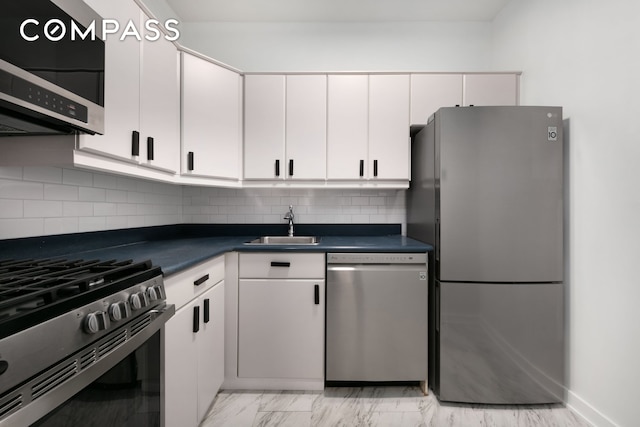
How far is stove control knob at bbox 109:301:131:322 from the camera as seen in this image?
34.0 inches

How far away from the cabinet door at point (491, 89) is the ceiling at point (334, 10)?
683 mm

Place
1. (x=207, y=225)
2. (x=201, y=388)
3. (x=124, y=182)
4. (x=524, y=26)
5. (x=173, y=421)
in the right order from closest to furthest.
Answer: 1. (x=173, y=421)
2. (x=201, y=388)
3. (x=124, y=182)
4. (x=524, y=26)
5. (x=207, y=225)

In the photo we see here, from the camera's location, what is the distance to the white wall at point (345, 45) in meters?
2.71

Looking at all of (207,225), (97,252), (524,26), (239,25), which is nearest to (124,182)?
(97,252)

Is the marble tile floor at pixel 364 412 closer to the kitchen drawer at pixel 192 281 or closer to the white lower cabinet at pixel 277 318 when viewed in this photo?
the white lower cabinet at pixel 277 318

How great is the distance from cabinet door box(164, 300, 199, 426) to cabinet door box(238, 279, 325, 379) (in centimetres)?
48

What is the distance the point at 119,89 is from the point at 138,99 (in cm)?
16

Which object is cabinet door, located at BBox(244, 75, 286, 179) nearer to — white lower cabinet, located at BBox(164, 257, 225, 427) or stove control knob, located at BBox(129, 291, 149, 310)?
white lower cabinet, located at BBox(164, 257, 225, 427)

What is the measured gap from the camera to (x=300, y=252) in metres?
2.02

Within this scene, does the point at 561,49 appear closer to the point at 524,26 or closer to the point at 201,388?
the point at 524,26

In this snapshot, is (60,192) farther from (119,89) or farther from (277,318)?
(277,318)

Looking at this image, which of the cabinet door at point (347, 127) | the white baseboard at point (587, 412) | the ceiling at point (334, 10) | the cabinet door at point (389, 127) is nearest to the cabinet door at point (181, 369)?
the cabinet door at point (347, 127)

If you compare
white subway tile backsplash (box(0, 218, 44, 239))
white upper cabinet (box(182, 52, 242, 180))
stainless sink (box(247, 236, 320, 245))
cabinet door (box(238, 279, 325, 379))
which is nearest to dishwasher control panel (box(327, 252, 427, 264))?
cabinet door (box(238, 279, 325, 379))

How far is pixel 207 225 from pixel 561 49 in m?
2.93
